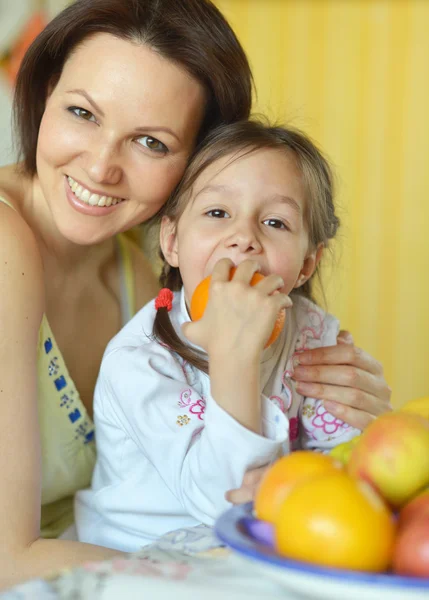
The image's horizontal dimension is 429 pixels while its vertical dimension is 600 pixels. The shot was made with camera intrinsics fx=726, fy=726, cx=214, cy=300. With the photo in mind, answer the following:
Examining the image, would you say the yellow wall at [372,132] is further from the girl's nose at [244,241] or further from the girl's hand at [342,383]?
the girl's nose at [244,241]

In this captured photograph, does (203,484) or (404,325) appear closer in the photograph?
(203,484)

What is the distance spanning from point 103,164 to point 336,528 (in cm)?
95

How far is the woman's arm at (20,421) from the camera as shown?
3.71 feet

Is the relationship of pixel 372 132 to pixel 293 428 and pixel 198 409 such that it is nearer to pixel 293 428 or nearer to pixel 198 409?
pixel 293 428

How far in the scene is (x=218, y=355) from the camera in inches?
38.7

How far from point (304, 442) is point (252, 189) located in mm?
504

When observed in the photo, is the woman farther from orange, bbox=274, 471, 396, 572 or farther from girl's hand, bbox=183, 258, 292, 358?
orange, bbox=274, 471, 396, 572

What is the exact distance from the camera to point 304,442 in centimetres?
142

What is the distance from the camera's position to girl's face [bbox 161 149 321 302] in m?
1.25

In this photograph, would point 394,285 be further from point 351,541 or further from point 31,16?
point 351,541

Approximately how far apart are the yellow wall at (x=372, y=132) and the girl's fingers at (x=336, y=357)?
8.58 feet

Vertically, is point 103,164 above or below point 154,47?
below

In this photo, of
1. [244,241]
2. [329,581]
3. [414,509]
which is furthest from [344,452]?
[244,241]

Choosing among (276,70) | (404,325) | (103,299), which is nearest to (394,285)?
(404,325)
